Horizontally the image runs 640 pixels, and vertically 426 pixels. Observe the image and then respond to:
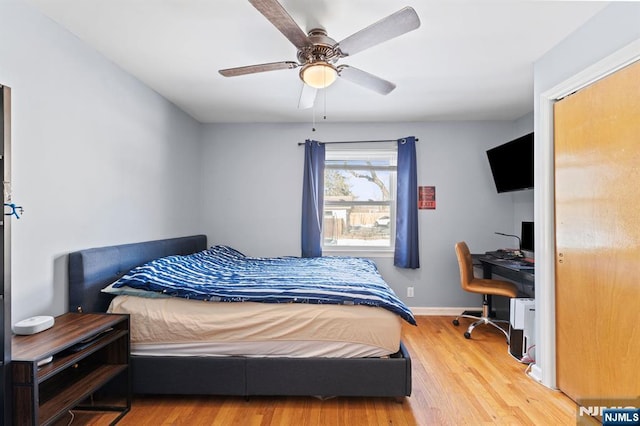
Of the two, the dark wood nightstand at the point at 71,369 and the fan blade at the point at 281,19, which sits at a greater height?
the fan blade at the point at 281,19

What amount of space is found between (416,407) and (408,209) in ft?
7.89

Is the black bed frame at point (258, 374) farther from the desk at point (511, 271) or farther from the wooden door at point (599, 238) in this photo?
the desk at point (511, 271)

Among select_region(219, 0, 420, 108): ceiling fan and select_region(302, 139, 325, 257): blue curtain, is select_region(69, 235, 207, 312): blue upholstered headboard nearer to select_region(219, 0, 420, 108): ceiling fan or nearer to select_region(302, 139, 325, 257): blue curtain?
select_region(219, 0, 420, 108): ceiling fan

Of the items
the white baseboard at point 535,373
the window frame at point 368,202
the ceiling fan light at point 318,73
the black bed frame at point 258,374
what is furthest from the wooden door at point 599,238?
the window frame at point 368,202

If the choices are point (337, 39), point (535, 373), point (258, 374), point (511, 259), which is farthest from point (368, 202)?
Result: point (258, 374)

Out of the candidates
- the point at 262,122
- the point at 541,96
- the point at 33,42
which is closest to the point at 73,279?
the point at 33,42

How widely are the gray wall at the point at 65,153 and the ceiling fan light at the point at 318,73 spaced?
1.56 metres

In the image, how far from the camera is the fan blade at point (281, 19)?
152 centimetres

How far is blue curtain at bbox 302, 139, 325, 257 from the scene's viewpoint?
4156 millimetres

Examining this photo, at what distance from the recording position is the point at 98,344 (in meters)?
1.83

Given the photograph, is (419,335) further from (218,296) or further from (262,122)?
(262,122)

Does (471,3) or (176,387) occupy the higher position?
(471,3)

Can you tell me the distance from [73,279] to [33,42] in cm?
145

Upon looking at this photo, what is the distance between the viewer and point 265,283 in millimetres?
2465
